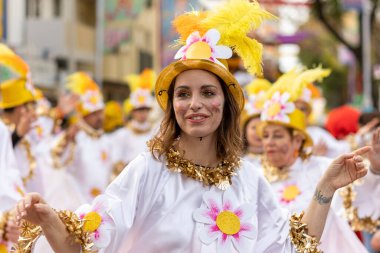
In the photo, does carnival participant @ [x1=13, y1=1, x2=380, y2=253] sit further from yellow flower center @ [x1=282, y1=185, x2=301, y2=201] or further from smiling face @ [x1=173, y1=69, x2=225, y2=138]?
yellow flower center @ [x1=282, y1=185, x2=301, y2=201]

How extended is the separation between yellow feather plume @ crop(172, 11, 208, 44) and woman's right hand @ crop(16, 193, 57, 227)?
1.22 m

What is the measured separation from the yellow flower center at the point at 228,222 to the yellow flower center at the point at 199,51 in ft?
2.55

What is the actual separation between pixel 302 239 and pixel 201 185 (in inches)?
25.4

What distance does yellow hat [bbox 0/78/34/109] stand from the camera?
6477 millimetres

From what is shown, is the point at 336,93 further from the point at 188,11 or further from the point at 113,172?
the point at 188,11

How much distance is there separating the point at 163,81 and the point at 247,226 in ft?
2.75

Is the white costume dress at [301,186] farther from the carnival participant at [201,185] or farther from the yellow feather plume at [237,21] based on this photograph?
the yellow feather plume at [237,21]

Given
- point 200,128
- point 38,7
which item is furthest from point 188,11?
point 38,7

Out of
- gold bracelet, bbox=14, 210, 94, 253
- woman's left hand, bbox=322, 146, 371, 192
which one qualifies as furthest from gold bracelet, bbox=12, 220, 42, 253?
woman's left hand, bbox=322, 146, 371, 192

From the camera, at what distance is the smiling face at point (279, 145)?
19.3 ft

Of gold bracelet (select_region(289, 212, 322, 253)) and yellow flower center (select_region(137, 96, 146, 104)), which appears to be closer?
gold bracelet (select_region(289, 212, 322, 253))

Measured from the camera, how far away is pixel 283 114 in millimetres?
5973

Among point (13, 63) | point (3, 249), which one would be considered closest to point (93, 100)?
point (13, 63)

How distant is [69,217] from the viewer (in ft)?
11.3
